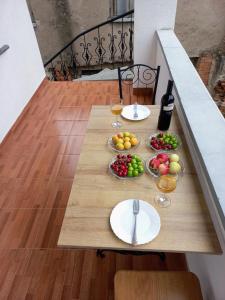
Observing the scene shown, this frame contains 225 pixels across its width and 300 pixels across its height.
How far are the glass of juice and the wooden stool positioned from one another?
350mm

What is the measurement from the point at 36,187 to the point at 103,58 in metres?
4.92

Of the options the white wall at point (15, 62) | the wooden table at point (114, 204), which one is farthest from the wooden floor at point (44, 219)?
the wooden table at point (114, 204)

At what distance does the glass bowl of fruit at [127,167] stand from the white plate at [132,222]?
0.15 metres

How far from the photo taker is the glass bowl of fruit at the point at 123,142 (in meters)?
1.29

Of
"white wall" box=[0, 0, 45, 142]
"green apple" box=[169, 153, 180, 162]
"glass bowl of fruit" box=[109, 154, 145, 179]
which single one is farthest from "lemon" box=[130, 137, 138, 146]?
"white wall" box=[0, 0, 45, 142]

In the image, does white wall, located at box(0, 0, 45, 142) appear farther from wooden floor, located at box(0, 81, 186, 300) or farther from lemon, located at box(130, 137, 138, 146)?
lemon, located at box(130, 137, 138, 146)

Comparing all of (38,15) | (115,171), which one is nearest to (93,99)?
(115,171)

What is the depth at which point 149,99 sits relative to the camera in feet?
10.2

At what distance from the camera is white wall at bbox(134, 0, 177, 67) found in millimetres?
2402

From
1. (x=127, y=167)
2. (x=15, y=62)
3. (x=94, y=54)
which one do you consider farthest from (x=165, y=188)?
(x=94, y=54)

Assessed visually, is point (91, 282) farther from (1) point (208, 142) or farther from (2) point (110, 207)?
(1) point (208, 142)

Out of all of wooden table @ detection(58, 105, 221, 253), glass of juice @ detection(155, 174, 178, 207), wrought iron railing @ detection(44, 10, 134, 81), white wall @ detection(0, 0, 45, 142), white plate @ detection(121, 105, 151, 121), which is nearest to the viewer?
wooden table @ detection(58, 105, 221, 253)

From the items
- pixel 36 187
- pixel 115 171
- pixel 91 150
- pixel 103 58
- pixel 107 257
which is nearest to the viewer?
pixel 115 171

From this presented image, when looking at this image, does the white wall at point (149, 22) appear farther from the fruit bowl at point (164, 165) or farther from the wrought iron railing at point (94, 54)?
the wrought iron railing at point (94, 54)
